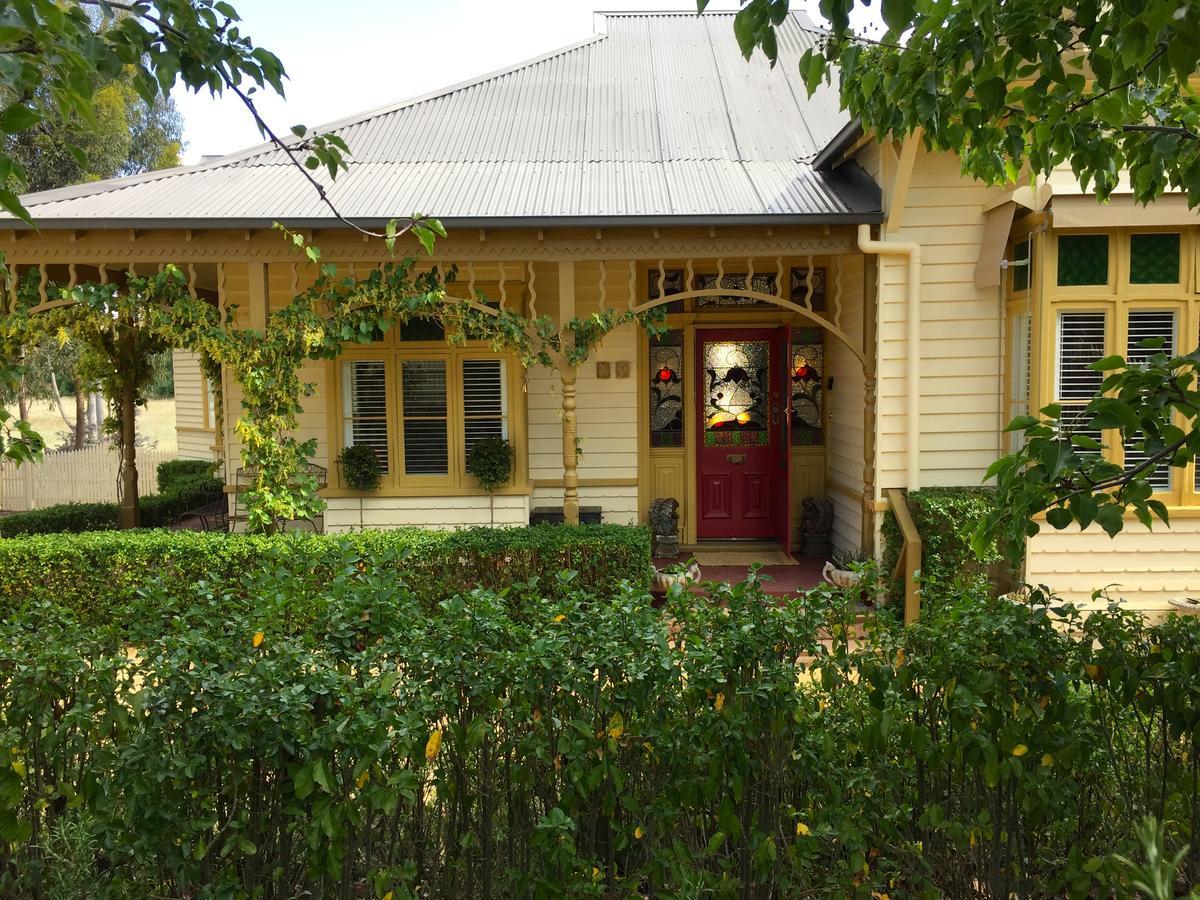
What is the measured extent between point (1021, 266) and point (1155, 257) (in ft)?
3.37

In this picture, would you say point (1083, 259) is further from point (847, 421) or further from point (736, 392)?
point (736, 392)

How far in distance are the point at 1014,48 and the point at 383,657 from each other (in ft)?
8.90

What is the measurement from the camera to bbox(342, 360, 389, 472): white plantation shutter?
973cm

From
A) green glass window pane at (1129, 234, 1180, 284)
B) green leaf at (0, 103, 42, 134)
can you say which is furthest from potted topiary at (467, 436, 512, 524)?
green leaf at (0, 103, 42, 134)

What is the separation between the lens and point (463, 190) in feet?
29.1

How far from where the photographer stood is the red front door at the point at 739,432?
10.7 metres

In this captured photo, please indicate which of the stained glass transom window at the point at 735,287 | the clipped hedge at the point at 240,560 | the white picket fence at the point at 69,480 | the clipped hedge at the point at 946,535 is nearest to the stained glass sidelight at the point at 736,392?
the stained glass transom window at the point at 735,287

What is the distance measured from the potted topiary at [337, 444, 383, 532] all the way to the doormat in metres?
3.57

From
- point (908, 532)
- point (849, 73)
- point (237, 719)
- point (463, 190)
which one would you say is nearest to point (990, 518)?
point (849, 73)

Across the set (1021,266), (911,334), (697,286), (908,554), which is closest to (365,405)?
(697,286)

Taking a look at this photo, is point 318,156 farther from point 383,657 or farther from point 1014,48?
point 1014,48

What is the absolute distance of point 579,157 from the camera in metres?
10.0

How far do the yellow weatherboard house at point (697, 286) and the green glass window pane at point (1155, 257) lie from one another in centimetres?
2

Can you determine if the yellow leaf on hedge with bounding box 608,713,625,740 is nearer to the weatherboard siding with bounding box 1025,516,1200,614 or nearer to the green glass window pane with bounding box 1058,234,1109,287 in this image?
the weatherboard siding with bounding box 1025,516,1200,614
